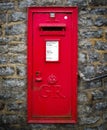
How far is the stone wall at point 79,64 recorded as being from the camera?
5289 millimetres

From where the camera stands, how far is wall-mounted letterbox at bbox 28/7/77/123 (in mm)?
5230

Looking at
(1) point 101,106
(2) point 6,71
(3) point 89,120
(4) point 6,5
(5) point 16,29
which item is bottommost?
(3) point 89,120

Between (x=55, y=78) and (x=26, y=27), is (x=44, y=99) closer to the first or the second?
(x=55, y=78)


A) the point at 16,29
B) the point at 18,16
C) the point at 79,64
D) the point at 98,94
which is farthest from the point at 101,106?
the point at 18,16

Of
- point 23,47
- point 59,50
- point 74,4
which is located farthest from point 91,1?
point 23,47

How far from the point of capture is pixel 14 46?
17.5 ft

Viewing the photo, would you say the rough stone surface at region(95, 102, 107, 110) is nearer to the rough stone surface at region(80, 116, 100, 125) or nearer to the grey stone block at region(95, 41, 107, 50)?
the rough stone surface at region(80, 116, 100, 125)

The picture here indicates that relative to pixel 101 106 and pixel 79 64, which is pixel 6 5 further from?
pixel 101 106

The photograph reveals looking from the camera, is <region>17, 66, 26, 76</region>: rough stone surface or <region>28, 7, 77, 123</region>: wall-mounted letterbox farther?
<region>17, 66, 26, 76</region>: rough stone surface

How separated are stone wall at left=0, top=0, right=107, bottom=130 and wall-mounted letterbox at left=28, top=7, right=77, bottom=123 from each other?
0.10 metres

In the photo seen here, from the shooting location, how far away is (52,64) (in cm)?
530

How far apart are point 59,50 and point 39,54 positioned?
318 mm

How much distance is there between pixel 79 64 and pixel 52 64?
42 centimetres

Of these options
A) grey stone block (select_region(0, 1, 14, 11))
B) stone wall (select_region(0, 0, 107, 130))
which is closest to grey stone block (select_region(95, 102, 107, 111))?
stone wall (select_region(0, 0, 107, 130))
